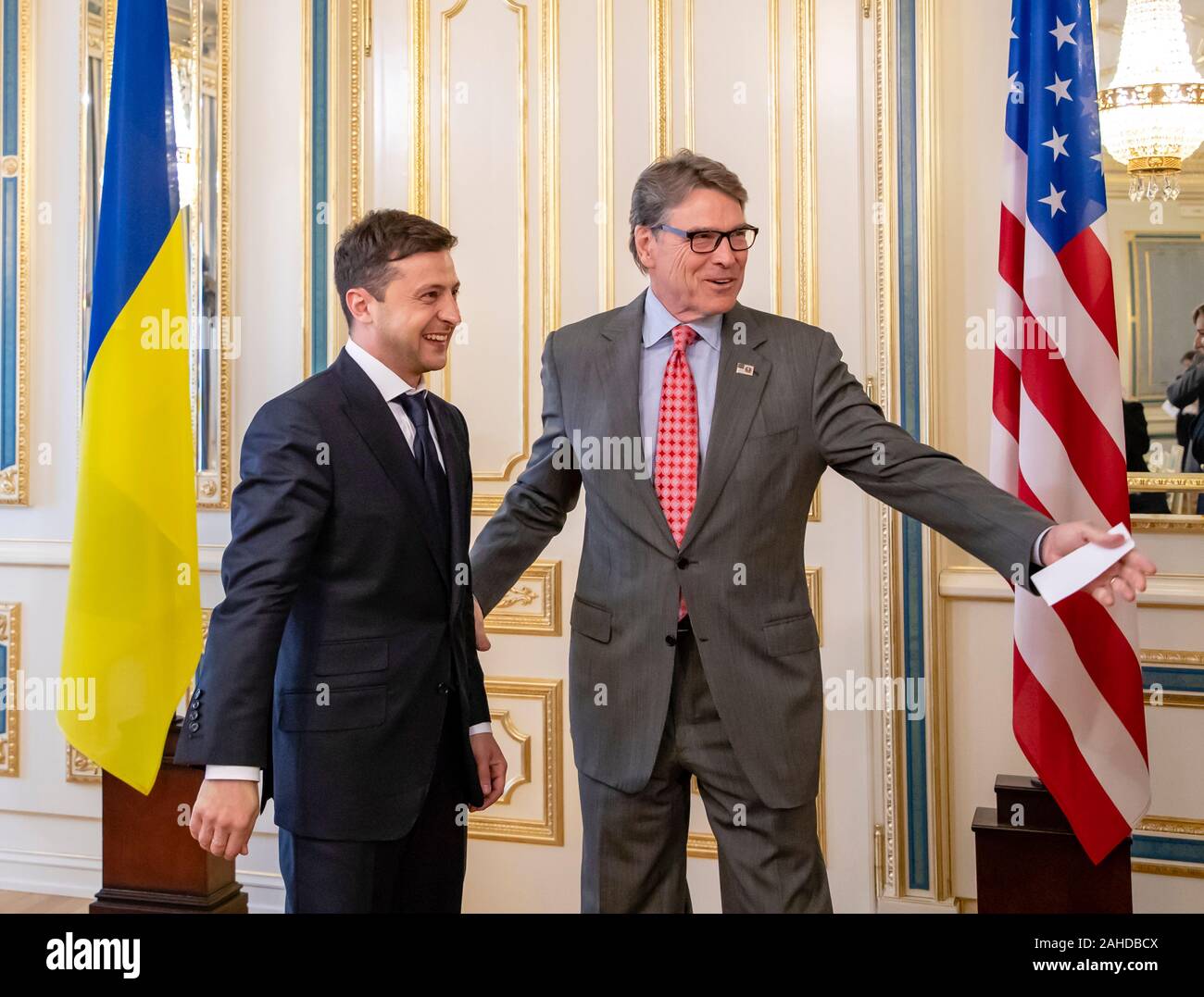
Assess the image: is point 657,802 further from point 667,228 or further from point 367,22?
point 367,22

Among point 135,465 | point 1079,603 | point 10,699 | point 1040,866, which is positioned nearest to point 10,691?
point 10,699

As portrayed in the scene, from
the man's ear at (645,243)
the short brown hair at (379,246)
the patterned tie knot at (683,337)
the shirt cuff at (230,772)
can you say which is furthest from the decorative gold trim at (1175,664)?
the shirt cuff at (230,772)

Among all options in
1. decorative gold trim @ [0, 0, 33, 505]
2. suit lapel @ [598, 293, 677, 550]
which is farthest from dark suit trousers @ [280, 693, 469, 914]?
decorative gold trim @ [0, 0, 33, 505]

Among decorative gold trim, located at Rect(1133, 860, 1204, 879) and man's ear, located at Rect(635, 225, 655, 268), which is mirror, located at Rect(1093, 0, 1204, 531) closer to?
decorative gold trim, located at Rect(1133, 860, 1204, 879)

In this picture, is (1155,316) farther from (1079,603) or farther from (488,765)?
(488,765)

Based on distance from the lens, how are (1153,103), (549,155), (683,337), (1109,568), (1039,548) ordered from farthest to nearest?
(549,155) → (1153,103) → (683,337) → (1039,548) → (1109,568)

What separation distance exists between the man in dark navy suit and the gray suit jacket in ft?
0.88

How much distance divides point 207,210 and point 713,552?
2706mm

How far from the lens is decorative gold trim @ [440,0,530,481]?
3.85 m

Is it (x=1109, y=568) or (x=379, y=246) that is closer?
(x=1109, y=568)

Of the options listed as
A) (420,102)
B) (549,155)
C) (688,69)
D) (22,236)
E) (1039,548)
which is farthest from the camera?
(22,236)

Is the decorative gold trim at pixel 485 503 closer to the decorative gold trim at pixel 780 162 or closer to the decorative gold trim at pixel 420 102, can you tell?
the decorative gold trim at pixel 420 102

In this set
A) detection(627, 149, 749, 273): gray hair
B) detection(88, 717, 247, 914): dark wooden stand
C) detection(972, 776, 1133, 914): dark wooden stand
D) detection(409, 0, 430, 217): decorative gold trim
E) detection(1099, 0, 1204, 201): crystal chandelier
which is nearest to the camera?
detection(627, 149, 749, 273): gray hair

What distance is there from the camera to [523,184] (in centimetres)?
389
